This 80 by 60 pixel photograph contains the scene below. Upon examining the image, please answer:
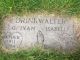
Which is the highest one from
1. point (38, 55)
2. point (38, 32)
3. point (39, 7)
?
point (39, 7)

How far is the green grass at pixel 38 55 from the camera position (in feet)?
12.1

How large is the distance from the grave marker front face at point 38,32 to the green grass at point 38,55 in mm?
94

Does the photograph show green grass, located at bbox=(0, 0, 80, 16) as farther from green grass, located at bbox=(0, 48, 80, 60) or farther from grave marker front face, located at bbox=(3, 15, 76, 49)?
green grass, located at bbox=(0, 48, 80, 60)

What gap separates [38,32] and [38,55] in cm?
29

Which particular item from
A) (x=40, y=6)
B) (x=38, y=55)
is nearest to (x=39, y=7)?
(x=40, y=6)

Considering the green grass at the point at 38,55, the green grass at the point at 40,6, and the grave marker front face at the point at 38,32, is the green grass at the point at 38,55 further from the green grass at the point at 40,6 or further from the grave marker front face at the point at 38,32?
the green grass at the point at 40,6

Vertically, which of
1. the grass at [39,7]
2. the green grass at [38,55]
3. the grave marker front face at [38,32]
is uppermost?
the grass at [39,7]

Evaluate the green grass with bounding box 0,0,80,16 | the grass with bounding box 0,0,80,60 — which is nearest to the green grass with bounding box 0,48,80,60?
the grass with bounding box 0,0,80,60

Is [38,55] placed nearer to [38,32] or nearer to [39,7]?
[38,32]

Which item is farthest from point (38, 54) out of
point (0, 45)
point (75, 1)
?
point (75, 1)

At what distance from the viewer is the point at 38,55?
369 cm

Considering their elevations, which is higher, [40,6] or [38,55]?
[40,6]

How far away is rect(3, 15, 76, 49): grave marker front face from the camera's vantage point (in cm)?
377

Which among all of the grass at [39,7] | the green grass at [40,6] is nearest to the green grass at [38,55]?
the grass at [39,7]
